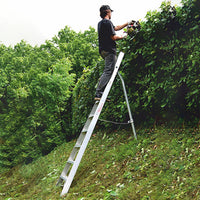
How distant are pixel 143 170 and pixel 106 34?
9.24ft

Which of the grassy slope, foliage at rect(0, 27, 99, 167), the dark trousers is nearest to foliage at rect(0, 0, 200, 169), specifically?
foliage at rect(0, 27, 99, 167)

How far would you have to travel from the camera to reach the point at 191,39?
4312 mm

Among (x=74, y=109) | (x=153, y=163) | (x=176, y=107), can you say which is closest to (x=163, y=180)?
(x=153, y=163)

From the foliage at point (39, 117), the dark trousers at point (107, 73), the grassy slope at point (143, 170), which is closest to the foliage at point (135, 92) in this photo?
the foliage at point (39, 117)

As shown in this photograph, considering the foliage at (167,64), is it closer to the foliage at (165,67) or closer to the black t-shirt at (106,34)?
the foliage at (165,67)

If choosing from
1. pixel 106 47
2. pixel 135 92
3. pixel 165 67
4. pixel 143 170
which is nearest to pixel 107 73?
pixel 106 47

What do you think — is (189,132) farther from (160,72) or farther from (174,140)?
(160,72)

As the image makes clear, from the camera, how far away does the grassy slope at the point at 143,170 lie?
323 cm

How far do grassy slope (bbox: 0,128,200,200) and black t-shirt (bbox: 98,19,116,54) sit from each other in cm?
212

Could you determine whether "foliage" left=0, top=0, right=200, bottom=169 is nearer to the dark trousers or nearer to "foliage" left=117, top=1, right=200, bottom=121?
"foliage" left=117, top=1, right=200, bottom=121

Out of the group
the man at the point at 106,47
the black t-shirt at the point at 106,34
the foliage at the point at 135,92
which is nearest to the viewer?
the foliage at the point at 135,92

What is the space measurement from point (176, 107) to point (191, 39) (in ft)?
4.56

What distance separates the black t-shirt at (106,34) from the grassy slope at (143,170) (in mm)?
2118

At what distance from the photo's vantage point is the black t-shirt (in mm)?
4728
